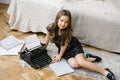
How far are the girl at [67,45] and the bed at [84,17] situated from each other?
0.16 m

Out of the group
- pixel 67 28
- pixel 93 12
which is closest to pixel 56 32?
pixel 67 28

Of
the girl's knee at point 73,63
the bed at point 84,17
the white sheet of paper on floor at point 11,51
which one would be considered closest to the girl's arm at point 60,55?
the girl's knee at point 73,63

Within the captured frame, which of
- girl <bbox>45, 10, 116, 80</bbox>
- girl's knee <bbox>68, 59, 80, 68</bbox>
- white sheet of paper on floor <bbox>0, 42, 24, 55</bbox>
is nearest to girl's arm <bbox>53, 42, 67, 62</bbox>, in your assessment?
girl <bbox>45, 10, 116, 80</bbox>

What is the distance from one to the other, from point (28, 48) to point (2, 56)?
0.99 feet

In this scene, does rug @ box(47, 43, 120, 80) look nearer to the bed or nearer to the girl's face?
the bed

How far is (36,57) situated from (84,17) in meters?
0.60

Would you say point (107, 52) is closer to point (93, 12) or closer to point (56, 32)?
point (93, 12)

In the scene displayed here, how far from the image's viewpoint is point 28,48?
1867mm

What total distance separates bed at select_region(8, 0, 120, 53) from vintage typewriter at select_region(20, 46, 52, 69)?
1.24ft

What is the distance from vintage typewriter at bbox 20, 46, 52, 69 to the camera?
1.87 m

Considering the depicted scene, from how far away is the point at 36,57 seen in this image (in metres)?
1.90

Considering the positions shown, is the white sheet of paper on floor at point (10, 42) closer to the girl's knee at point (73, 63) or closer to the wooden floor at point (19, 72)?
the wooden floor at point (19, 72)

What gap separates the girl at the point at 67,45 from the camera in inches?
72.6

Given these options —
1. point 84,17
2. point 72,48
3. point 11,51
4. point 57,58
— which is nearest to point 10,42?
point 11,51
